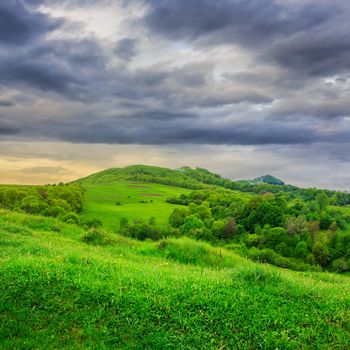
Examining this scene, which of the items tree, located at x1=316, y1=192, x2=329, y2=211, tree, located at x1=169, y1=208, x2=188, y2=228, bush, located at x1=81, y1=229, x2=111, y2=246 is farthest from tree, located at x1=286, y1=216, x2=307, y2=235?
bush, located at x1=81, y1=229, x2=111, y2=246

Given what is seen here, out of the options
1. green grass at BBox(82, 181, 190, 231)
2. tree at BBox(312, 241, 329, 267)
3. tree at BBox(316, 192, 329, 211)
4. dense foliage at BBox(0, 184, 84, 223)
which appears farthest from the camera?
tree at BBox(316, 192, 329, 211)

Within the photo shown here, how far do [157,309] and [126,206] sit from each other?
13126cm

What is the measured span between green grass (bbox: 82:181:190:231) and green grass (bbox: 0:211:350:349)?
8329 centimetres

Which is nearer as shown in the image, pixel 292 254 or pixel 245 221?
pixel 292 254

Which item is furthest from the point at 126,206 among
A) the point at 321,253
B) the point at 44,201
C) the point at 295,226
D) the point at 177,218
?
the point at 321,253

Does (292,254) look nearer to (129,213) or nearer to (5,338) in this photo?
(129,213)

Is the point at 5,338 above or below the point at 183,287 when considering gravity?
below

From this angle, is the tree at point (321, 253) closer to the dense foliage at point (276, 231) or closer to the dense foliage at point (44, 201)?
the dense foliage at point (276, 231)

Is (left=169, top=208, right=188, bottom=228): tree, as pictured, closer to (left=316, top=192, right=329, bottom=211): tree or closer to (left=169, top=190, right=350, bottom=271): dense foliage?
(left=169, top=190, right=350, bottom=271): dense foliage

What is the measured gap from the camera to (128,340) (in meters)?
7.26

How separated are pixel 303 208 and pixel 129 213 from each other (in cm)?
6645

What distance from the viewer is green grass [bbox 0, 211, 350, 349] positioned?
7289 mm

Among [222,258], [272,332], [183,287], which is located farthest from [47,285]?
[222,258]

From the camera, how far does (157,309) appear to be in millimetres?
8031
